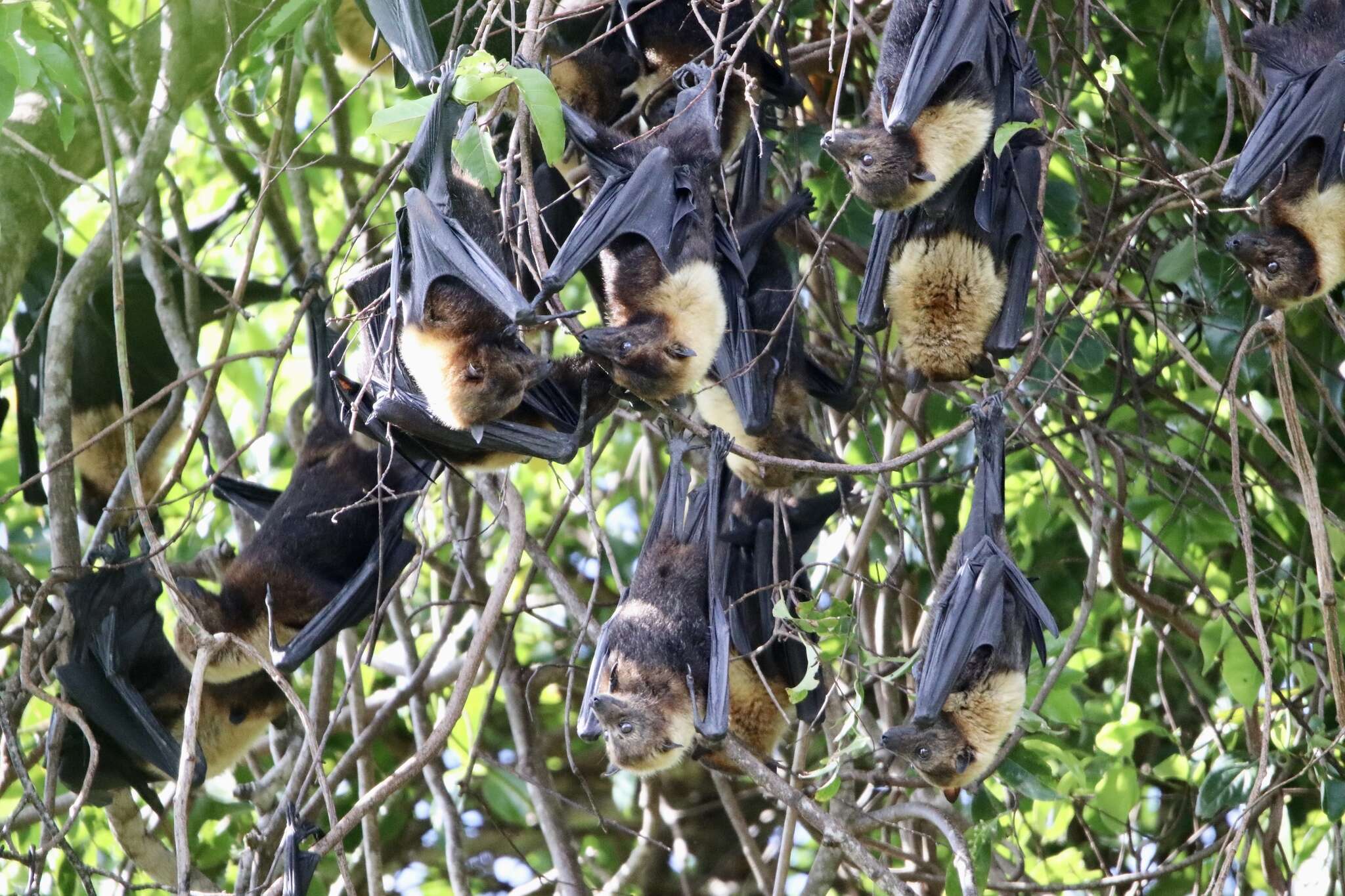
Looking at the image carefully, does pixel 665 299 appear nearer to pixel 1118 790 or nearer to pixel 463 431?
pixel 463 431

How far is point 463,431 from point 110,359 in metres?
3.45

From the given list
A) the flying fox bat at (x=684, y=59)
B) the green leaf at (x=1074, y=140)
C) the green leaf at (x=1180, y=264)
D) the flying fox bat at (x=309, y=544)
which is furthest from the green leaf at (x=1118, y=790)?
the flying fox bat at (x=309, y=544)

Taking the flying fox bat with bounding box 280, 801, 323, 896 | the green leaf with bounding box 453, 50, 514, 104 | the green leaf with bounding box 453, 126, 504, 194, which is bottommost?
the flying fox bat with bounding box 280, 801, 323, 896

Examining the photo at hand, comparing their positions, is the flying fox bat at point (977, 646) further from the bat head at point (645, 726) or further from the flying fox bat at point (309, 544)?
the flying fox bat at point (309, 544)

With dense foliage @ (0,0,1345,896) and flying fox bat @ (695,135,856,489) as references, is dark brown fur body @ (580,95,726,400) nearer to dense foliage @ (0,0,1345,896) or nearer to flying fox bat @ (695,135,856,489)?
flying fox bat @ (695,135,856,489)

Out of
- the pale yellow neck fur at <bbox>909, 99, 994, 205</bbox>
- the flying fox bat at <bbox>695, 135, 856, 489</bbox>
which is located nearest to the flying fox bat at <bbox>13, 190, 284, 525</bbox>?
the flying fox bat at <bbox>695, 135, 856, 489</bbox>

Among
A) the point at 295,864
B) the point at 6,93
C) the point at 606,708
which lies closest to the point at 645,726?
the point at 606,708

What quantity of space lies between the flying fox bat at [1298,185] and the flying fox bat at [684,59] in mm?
1481

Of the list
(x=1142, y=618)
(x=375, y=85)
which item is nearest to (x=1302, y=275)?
(x=1142, y=618)

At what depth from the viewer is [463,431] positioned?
11.7 feet

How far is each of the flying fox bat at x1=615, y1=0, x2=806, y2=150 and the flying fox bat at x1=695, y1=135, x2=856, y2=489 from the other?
0.51 ft

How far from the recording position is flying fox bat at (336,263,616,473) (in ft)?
11.5

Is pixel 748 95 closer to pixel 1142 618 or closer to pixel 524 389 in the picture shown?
pixel 524 389

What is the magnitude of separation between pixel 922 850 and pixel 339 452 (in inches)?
111
